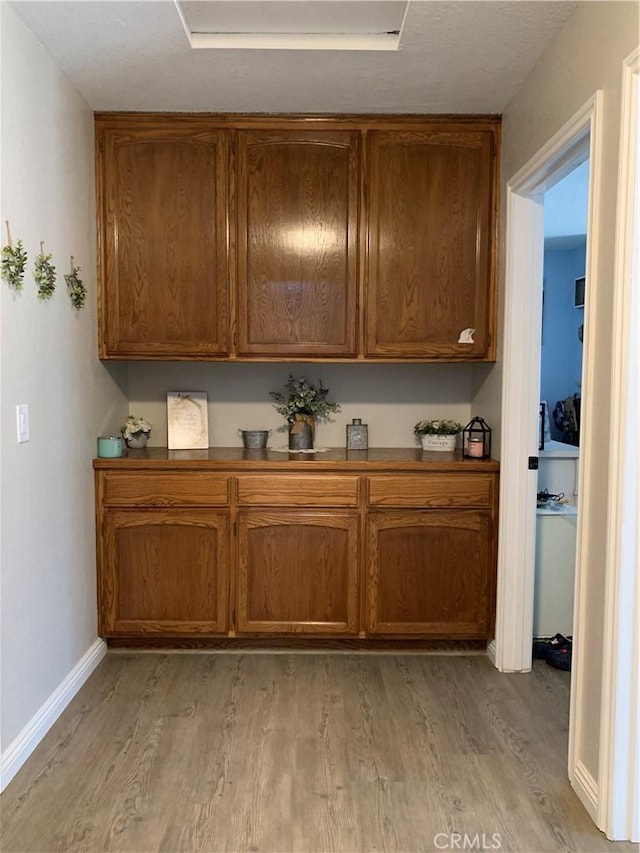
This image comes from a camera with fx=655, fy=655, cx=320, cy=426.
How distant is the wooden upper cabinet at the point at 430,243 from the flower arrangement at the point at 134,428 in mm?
1179

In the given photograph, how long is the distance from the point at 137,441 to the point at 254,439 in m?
0.59

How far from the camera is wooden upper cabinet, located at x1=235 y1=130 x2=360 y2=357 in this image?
9.82 feet

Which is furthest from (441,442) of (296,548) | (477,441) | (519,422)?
(296,548)

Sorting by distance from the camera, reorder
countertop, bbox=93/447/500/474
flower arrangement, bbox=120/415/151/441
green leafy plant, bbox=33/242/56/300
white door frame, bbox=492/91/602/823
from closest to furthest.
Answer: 1. green leafy plant, bbox=33/242/56/300
2. white door frame, bbox=492/91/602/823
3. countertop, bbox=93/447/500/474
4. flower arrangement, bbox=120/415/151/441

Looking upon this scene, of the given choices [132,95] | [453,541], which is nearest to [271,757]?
[453,541]

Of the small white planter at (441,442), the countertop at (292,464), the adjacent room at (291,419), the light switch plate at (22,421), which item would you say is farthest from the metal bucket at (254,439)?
the light switch plate at (22,421)

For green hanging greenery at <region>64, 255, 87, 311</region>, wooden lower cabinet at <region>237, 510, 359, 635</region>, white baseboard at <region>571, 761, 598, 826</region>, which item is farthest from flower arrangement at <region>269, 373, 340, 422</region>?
white baseboard at <region>571, 761, 598, 826</region>

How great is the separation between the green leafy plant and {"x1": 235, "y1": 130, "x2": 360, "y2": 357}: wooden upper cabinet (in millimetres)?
887

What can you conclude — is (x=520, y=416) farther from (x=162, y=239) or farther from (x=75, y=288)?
(x=75, y=288)

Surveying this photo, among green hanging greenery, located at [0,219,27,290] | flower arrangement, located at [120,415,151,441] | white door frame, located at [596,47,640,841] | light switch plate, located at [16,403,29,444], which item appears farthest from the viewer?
flower arrangement, located at [120,415,151,441]

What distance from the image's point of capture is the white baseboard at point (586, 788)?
1.89 metres

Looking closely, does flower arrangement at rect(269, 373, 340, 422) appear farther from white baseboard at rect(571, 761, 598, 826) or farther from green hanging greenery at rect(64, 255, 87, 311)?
white baseboard at rect(571, 761, 598, 826)

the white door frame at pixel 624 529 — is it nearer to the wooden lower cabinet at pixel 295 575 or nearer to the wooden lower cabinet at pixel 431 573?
the wooden lower cabinet at pixel 431 573

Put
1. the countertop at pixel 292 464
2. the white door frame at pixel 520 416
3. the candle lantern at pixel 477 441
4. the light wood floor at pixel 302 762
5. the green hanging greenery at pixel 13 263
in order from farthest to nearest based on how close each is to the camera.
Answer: the candle lantern at pixel 477 441 < the countertop at pixel 292 464 < the white door frame at pixel 520 416 < the green hanging greenery at pixel 13 263 < the light wood floor at pixel 302 762
